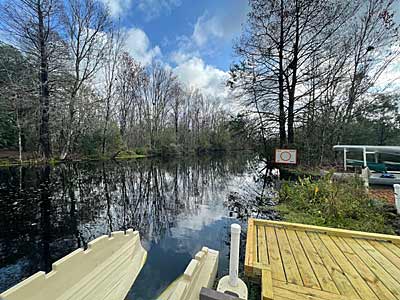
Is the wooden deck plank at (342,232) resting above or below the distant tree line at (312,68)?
below

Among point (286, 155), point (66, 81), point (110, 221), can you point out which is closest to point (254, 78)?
point (286, 155)

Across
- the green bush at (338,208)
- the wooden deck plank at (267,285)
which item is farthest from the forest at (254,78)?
the wooden deck plank at (267,285)

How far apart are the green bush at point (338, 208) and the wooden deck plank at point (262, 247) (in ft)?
5.20

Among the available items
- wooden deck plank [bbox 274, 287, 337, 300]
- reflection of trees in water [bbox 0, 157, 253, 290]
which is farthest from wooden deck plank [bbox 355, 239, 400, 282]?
reflection of trees in water [bbox 0, 157, 253, 290]

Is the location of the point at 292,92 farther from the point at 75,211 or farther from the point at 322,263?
the point at 75,211

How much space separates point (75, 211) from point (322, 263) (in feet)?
18.6

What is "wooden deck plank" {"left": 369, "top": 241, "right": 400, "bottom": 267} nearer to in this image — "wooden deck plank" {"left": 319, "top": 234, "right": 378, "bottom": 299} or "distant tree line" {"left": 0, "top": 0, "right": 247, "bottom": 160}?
"wooden deck plank" {"left": 319, "top": 234, "right": 378, "bottom": 299}

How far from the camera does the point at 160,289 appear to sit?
268 cm

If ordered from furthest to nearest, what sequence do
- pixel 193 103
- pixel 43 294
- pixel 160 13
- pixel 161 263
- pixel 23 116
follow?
pixel 193 103 → pixel 23 116 → pixel 160 13 → pixel 161 263 → pixel 43 294

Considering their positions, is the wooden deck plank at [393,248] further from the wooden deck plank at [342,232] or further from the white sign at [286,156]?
the white sign at [286,156]

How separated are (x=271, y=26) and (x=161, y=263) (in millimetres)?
12080

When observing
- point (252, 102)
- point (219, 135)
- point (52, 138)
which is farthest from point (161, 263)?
point (219, 135)

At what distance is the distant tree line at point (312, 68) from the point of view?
32.6ft

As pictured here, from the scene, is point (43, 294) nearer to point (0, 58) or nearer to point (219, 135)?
point (0, 58)
